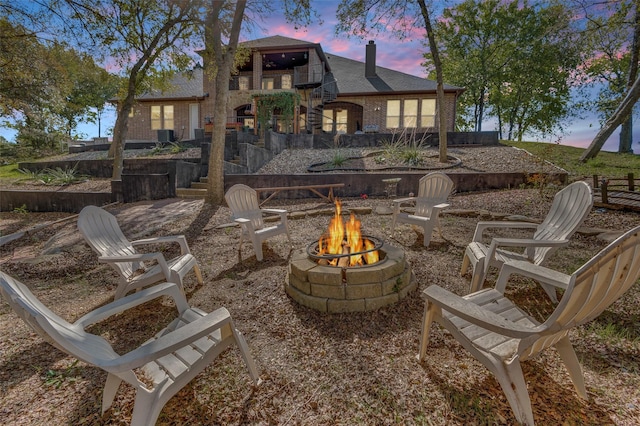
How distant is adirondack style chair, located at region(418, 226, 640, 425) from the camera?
1500 mm

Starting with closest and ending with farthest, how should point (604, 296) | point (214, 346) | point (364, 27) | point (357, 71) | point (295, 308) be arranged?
point (604, 296) → point (214, 346) → point (295, 308) → point (364, 27) → point (357, 71)

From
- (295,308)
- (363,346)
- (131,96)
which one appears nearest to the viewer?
(363,346)

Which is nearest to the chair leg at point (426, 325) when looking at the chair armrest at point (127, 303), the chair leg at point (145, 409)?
the chair leg at point (145, 409)

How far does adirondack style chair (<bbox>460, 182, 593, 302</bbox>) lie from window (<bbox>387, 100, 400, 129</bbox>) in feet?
51.2

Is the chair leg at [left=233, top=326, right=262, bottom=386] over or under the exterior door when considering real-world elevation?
under

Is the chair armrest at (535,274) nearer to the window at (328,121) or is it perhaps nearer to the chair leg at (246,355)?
the chair leg at (246,355)

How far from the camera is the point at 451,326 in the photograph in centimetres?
203

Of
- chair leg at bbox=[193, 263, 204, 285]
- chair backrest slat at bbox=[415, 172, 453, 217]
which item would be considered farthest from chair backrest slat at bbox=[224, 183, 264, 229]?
chair backrest slat at bbox=[415, 172, 453, 217]

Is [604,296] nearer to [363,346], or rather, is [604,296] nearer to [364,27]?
[363,346]

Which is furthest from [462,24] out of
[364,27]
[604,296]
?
[604,296]

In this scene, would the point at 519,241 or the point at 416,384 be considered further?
the point at 519,241

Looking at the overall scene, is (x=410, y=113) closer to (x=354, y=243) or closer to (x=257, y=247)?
(x=257, y=247)

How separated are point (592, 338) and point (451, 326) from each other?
4.34ft

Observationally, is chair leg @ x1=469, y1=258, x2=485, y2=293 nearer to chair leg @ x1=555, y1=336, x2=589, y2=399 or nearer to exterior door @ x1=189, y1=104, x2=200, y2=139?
Result: chair leg @ x1=555, y1=336, x2=589, y2=399
